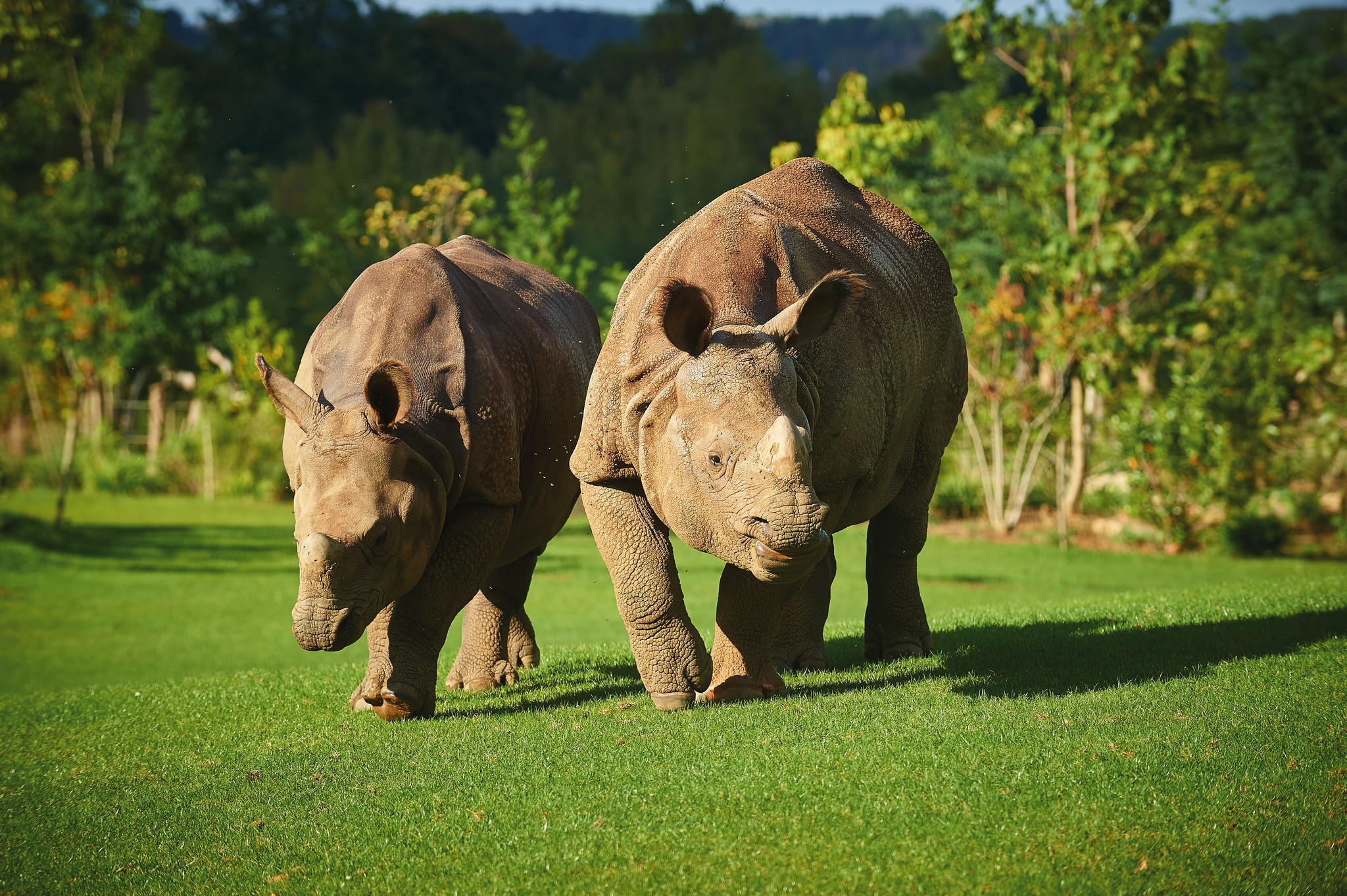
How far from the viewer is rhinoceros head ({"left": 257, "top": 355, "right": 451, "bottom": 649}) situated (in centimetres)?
611

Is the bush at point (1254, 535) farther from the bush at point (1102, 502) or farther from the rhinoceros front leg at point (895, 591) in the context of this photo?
the rhinoceros front leg at point (895, 591)

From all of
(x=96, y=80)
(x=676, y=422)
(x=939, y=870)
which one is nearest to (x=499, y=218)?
(x=96, y=80)

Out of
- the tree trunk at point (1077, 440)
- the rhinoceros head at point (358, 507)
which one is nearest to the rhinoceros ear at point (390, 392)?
the rhinoceros head at point (358, 507)

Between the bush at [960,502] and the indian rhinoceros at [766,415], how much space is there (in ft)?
40.6

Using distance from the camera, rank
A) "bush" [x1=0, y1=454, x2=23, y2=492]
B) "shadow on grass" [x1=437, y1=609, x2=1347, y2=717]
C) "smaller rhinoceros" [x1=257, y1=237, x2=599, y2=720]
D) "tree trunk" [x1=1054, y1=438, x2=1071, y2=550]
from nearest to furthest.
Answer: "smaller rhinoceros" [x1=257, y1=237, x2=599, y2=720]
"shadow on grass" [x1=437, y1=609, x2=1347, y2=717]
"tree trunk" [x1=1054, y1=438, x2=1071, y2=550]
"bush" [x1=0, y1=454, x2=23, y2=492]

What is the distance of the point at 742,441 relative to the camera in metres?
5.56

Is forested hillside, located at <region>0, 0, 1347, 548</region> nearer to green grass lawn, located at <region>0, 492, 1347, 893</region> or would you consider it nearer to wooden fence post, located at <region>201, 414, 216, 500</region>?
wooden fence post, located at <region>201, 414, 216, 500</region>

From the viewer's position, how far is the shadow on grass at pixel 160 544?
1806 cm

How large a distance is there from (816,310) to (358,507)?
2.34 metres

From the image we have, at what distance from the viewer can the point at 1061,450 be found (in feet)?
57.7

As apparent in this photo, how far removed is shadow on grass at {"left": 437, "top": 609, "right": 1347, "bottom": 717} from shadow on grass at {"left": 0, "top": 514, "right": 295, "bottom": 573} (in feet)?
35.8

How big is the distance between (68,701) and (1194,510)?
13.9m

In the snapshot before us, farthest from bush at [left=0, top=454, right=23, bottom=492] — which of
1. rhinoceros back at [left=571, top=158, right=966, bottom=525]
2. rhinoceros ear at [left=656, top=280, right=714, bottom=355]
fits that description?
rhinoceros ear at [left=656, top=280, right=714, bottom=355]

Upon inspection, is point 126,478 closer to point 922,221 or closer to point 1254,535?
point 922,221
